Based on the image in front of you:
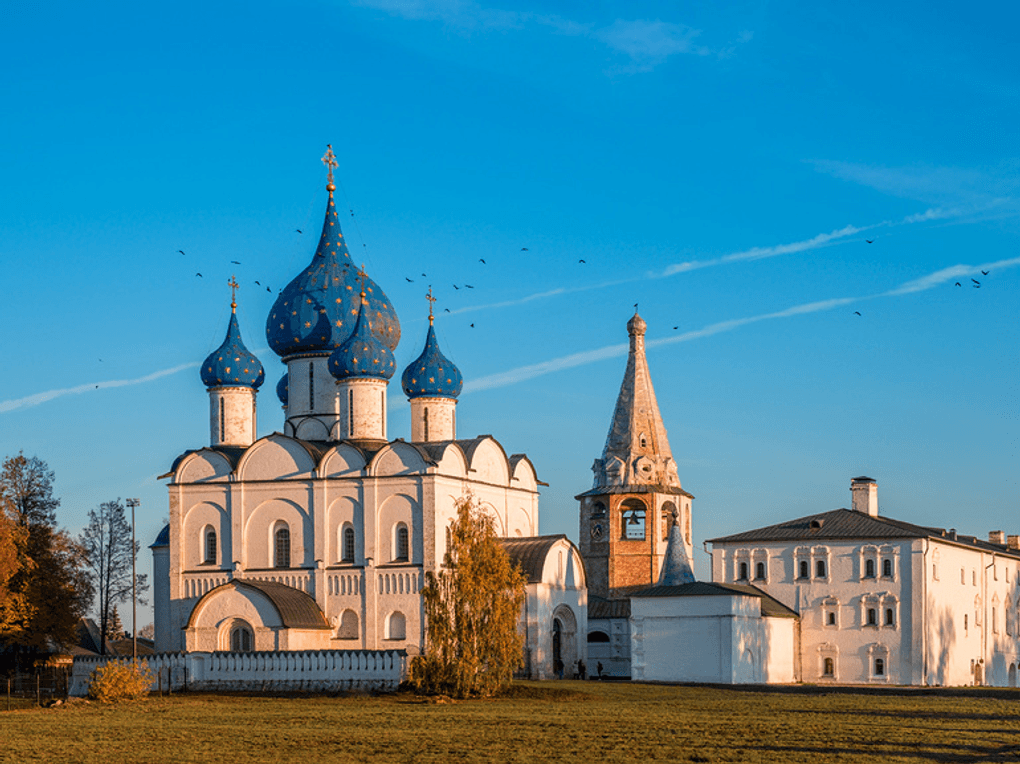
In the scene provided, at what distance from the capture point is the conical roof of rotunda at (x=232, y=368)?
146 feet

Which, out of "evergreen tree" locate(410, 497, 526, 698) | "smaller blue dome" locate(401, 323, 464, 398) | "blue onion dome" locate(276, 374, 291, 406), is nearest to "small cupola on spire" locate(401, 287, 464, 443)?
"smaller blue dome" locate(401, 323, 464, 398)

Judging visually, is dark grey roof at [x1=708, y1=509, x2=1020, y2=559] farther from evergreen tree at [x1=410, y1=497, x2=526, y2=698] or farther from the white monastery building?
evergreen tree at [x1=410, y1=497, x2=526, y2=698]

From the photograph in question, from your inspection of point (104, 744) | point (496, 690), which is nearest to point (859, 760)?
point (104, 744)

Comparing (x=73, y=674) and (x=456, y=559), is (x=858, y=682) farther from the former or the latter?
(x=73, y=674)

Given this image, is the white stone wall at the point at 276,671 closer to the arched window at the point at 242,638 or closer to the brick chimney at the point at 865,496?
the arched window at the point at 242,638

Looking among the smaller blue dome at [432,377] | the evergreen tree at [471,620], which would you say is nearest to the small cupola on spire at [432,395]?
the smaller blue dome at [432,377]

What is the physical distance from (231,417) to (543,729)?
79.9ft

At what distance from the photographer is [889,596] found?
43500 millimetres

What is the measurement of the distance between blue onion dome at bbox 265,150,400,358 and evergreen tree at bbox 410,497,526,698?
1347 cm

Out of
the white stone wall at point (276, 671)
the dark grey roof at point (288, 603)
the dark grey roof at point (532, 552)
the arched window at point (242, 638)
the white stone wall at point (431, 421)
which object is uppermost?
the white stone wall at point (431, 421)

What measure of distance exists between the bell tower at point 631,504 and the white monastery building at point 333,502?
14.1 ft

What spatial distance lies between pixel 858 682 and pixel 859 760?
86.7 feet

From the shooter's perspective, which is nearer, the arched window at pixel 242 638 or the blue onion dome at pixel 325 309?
the arched window at pixel 242 638

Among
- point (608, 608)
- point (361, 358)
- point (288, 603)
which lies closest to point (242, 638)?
point (288, 603)
